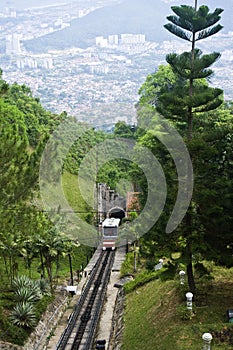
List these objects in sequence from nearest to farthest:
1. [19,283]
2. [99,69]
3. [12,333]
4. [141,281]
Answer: [12,333], [19,283], [141,281], [99,69]

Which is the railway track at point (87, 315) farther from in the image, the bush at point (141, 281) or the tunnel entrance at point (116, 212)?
the tunnel entrance at point (116, 212)

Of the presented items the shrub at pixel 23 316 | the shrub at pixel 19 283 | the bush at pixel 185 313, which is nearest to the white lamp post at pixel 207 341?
the bush at pixel 185 313

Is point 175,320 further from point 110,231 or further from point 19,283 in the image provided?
point 110,231

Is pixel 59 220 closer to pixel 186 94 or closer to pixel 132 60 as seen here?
pixel 186 94

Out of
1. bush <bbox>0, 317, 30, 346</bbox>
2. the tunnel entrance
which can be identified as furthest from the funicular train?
bush <bbox>0, 317, 30, 346</bbox>

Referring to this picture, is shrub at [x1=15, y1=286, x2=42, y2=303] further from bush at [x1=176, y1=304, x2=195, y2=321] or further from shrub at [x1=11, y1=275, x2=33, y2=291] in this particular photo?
bush at [x1=176, y1=304, x2=195, y2=321]

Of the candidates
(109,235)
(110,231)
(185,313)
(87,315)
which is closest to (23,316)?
(87,315)
